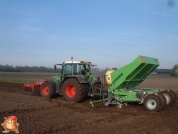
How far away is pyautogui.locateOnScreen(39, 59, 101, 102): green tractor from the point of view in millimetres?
10898

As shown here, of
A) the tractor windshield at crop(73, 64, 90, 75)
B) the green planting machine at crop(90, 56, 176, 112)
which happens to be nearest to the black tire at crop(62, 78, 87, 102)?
the tractor windshield at crop(73, 64, 90, 75)

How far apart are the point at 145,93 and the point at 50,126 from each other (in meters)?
4.52

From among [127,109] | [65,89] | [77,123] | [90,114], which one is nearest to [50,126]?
[77,123]

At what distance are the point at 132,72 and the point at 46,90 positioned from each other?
5076 mm

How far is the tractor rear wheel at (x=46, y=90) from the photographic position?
12116mm

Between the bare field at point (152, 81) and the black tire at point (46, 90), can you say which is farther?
the bare field at point (152, 81)

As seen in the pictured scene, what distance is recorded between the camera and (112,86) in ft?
33.3

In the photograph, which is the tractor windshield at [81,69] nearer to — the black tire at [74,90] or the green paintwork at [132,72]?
the black tire at [74,90]

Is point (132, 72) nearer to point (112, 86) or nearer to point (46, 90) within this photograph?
point (112, 86)

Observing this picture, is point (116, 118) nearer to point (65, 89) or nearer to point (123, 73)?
point (123, 73)

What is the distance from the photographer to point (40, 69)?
362 ft

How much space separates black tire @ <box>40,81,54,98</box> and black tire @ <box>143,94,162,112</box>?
501 centimetres

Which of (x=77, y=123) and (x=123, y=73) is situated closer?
(x=77, y=123)

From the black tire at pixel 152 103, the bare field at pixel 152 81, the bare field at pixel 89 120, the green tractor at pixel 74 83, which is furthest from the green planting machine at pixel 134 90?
the bare field at pixel 152 81
